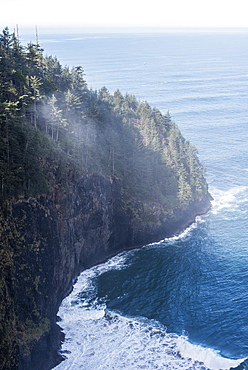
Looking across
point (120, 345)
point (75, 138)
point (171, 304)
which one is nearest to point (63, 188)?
point (75, 138)

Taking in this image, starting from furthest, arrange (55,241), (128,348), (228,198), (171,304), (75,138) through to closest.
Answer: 1. (228,198)
2. (75,138)
3. (171,304)
4. (55,241)
5. (128,348)

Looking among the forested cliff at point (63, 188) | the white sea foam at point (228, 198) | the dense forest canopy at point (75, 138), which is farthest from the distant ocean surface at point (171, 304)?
the dense forest canopy at point (75, 138)

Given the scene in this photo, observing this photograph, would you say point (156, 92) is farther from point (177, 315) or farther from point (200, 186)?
point (177, 315)

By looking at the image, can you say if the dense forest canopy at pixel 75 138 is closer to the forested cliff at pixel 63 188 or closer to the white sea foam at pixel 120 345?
the forested cliff at pixel 63 188

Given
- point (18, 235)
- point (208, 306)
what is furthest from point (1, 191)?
point (208, 306)

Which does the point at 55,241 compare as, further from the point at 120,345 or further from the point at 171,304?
the point at 171,304

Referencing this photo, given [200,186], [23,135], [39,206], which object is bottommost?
[200,186]
